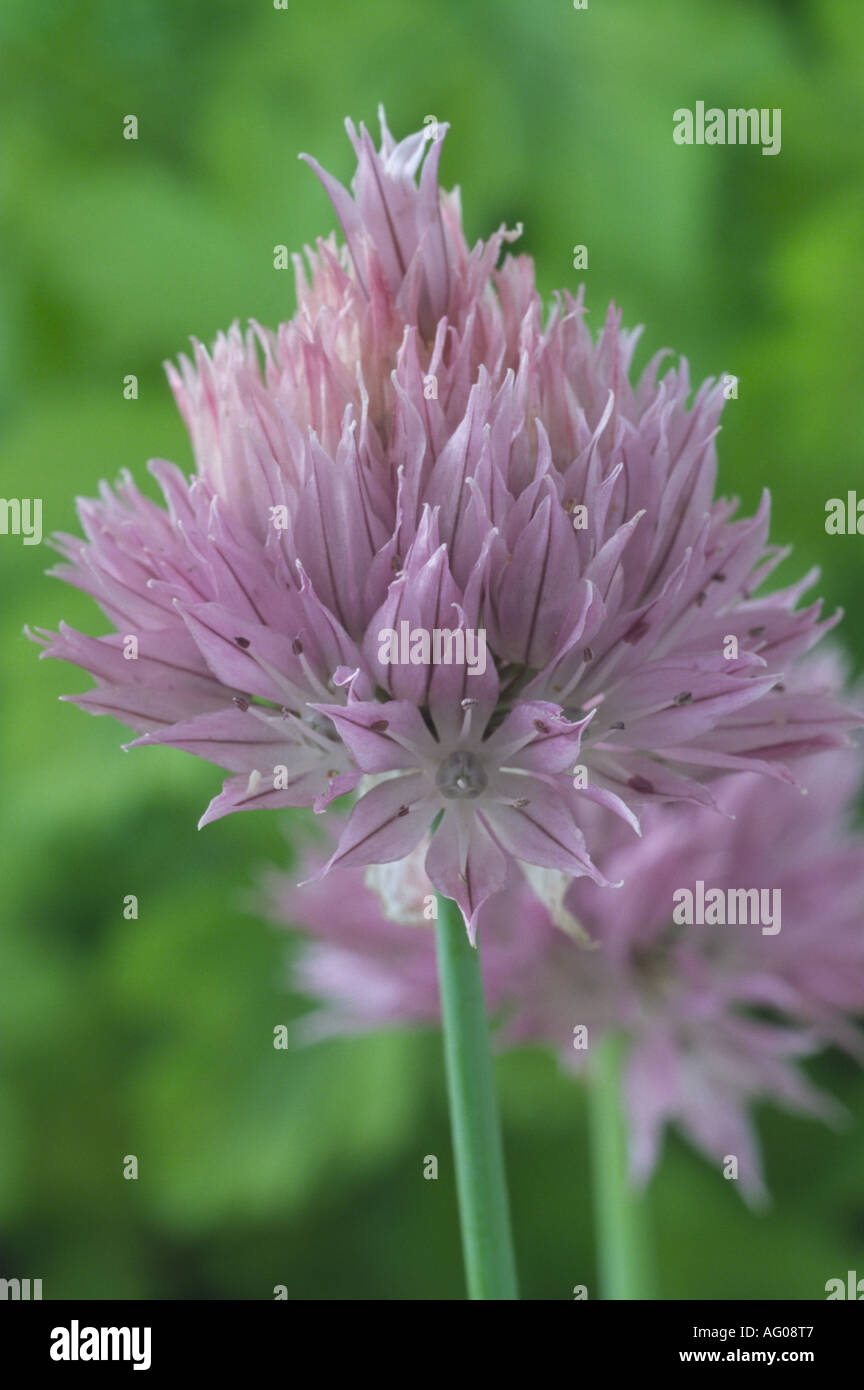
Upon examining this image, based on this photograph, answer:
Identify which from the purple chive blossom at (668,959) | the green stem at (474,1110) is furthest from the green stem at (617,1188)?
the green stem at (474,1110)

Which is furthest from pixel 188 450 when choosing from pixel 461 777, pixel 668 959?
pixel 461 777

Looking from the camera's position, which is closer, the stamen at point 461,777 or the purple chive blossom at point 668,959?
the stamen at point 461,777

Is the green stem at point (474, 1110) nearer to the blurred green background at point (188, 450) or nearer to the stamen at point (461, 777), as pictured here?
the stamen at point (461, 777)

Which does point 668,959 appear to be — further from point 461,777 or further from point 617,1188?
point 461,777
